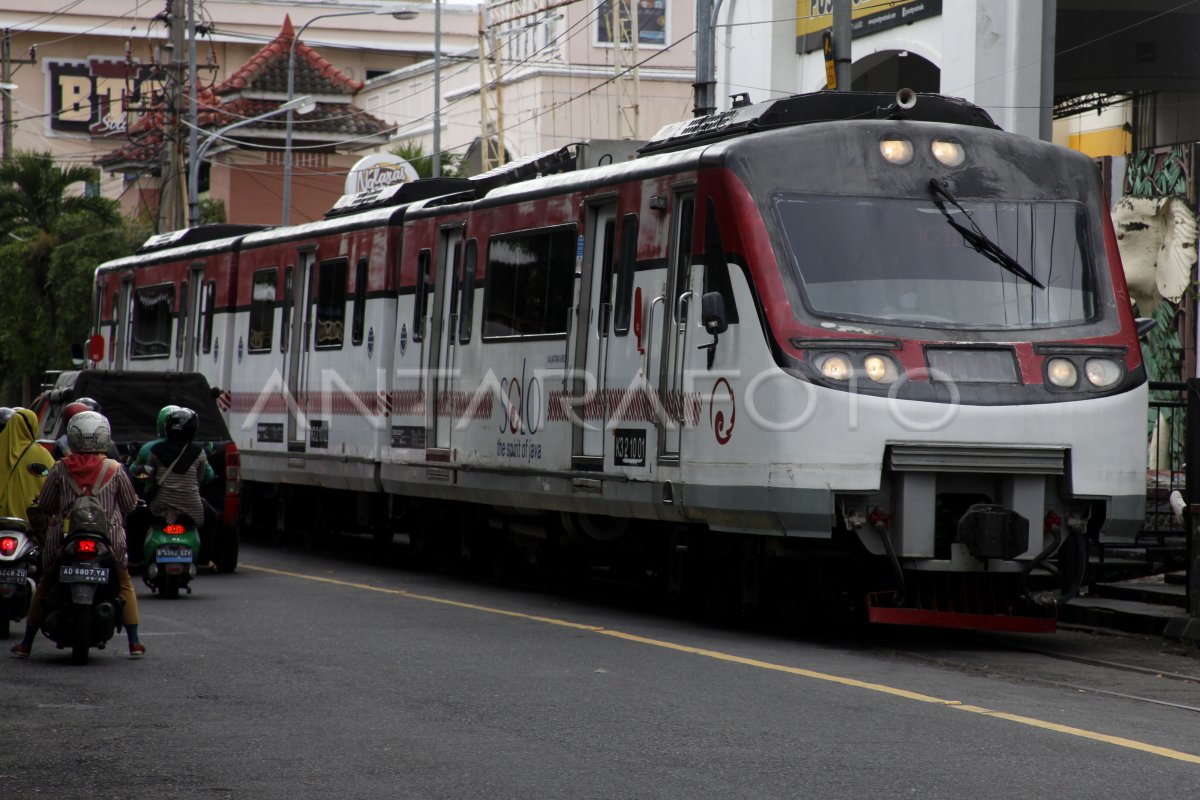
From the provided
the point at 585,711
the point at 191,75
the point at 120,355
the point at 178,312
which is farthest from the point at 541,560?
the point at 191,75

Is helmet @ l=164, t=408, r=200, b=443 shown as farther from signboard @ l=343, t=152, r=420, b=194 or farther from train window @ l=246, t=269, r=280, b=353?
signboard @ l=343, t=152, r=420, b=194

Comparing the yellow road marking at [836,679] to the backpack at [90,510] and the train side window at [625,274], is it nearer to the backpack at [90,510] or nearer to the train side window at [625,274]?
the train side window at [625,274]

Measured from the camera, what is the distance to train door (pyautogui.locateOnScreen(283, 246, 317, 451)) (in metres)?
22.0

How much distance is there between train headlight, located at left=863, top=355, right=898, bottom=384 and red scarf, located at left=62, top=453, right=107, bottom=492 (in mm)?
4796

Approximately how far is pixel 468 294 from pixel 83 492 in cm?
620

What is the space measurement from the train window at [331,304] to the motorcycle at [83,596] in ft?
29.8

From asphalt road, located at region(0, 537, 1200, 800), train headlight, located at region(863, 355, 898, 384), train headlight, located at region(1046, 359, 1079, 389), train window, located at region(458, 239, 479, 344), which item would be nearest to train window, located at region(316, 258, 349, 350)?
train window, located at region(458, 239, 479, 344)

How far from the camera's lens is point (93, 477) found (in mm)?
12070

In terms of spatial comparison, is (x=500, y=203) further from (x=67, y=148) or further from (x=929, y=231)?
(x=67, y=148)

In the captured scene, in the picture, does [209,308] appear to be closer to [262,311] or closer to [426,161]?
[262,311]

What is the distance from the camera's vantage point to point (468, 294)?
17.7 metres

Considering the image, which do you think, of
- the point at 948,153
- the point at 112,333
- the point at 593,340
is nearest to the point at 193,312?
the point at 112,333

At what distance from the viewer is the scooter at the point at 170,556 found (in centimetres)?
1616

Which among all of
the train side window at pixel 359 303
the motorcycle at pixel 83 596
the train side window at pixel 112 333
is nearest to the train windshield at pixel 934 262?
the motorcycle at pixel 83 596
